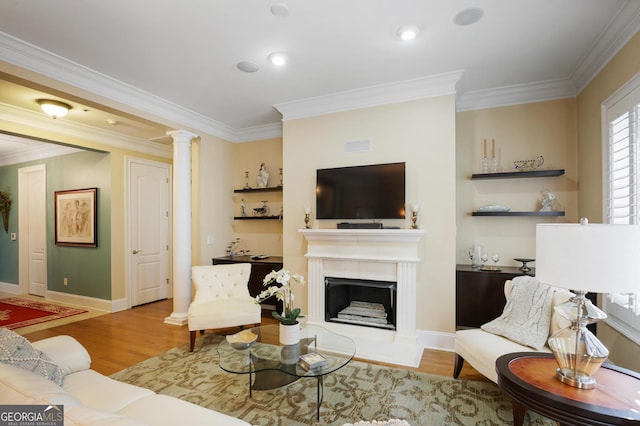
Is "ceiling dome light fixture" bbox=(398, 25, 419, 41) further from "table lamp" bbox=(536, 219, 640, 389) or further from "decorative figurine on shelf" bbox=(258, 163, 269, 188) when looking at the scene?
"decorative figurine on shelf" bbox=(258, 163, 269, 188)

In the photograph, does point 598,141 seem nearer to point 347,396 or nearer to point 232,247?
point 347,396

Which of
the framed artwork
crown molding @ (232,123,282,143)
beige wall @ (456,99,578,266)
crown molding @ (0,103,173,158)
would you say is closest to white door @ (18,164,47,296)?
the framed artwork

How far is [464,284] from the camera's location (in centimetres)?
331

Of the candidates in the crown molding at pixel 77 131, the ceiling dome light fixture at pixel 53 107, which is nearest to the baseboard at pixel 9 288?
the crown molding at pixel 77 131

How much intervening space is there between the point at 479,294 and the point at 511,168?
1.49m

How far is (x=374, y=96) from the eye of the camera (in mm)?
3602

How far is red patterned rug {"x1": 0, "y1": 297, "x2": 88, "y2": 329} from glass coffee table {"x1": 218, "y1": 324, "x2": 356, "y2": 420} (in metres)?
3.82

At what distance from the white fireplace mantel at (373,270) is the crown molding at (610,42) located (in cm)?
214

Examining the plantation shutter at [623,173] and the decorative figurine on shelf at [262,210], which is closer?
the plantation shutter at [623,173]

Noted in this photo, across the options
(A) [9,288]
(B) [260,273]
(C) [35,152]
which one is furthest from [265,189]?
(A) [9,288]

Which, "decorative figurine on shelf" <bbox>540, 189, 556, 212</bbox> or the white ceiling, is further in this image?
"decorative figurine on shelf" <bbox>540, 189, 556, 212</bbox>

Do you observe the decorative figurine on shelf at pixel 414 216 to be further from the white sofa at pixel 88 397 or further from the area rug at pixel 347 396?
the white sofa at pixel 88 397

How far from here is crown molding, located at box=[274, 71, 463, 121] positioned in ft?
10.8

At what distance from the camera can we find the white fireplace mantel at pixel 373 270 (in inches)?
130
